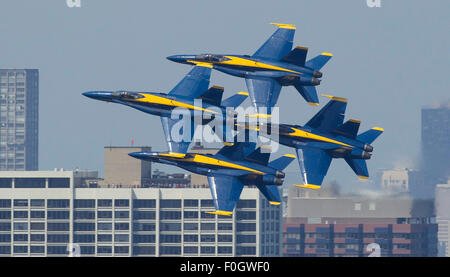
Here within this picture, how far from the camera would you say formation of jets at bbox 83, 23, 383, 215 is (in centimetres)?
11969

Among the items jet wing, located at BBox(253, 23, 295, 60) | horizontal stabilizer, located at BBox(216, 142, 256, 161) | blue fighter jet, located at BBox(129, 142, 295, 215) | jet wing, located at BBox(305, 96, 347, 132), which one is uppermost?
jet wing, located at BBox(253, 23, 295, 60)

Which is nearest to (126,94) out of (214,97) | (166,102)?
(166,102)

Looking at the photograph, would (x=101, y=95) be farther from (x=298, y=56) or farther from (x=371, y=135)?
(x=371, y=135)

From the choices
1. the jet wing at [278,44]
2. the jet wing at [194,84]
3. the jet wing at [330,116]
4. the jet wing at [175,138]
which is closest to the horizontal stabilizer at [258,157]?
the jet wing at [330,116]

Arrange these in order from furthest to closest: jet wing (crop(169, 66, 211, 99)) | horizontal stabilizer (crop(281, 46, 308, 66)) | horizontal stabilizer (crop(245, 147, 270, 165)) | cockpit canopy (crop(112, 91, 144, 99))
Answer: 1. horizontal stabilizer (crop(245, 147, 270, 165))
2. jet wing (crop(169, 66, 211, 99))
3. horizontal stabilizer (crop(281, 46, 308, 66))
4. cockpit canopy (crop(112, 91, 144, 99))

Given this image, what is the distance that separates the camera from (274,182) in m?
124

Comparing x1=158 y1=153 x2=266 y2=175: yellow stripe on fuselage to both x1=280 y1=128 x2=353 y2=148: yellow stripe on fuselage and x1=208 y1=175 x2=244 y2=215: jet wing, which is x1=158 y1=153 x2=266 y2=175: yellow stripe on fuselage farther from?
x1=280 y1=128 x2=353 y2=148: yellow stripe on fuselage

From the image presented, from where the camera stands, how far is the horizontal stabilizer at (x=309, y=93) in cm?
12006

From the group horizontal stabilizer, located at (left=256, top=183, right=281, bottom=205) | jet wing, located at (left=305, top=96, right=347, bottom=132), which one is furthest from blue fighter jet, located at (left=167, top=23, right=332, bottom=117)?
horizontal stabilizer, located at (left=256, top=183, right=281, bottom=205)

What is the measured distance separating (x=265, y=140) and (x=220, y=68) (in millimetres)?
8821

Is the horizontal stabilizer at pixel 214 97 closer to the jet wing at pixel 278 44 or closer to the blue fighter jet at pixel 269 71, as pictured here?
the blue fighter jet at pixel 269 71

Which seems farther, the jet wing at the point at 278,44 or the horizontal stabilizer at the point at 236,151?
the horizontal stabilizer at the point at 236,151
